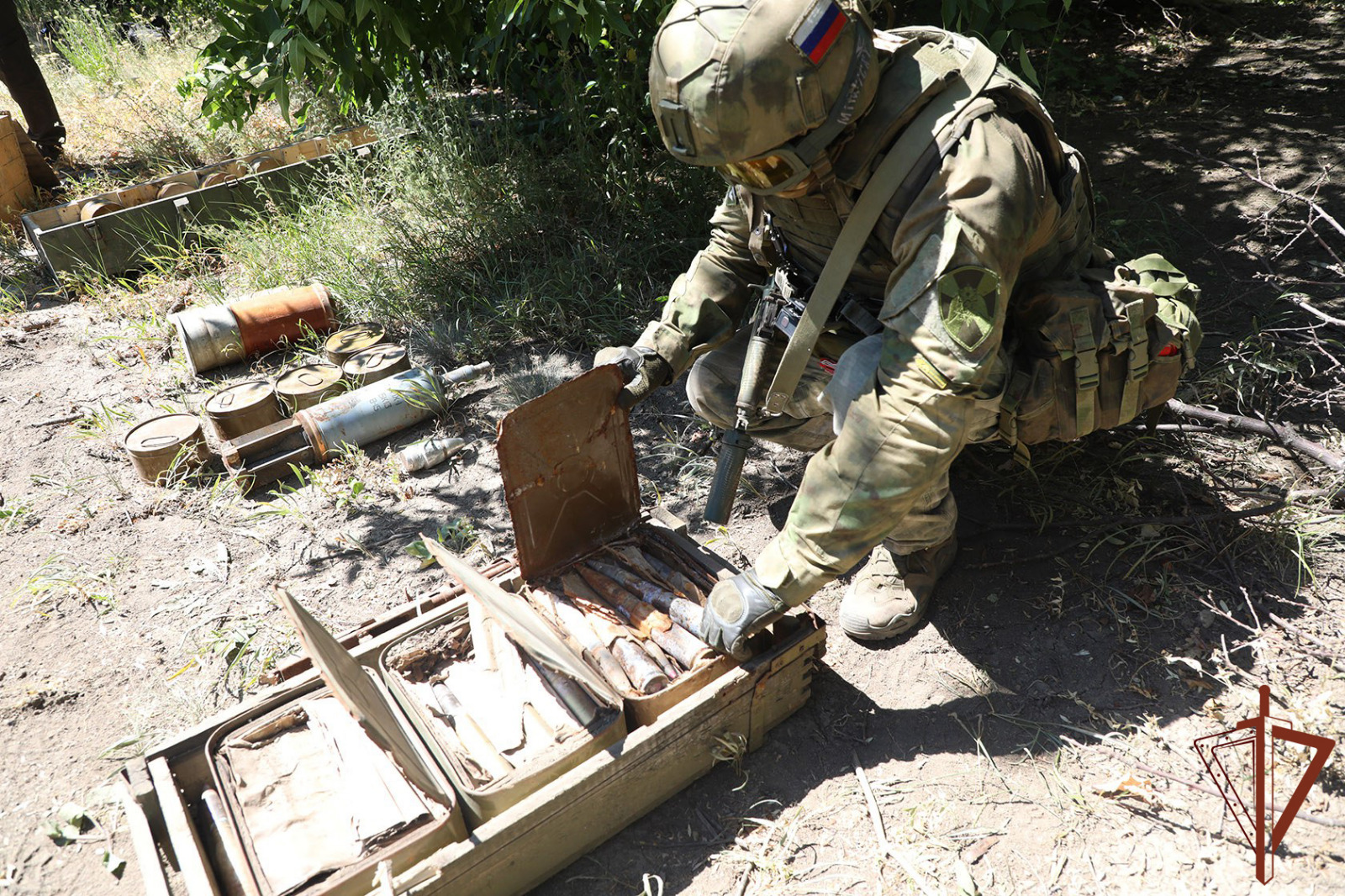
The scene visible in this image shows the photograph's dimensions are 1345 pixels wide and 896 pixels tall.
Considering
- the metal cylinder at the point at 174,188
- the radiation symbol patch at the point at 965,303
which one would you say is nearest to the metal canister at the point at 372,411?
the radiation symbol patch at the point at 965,303

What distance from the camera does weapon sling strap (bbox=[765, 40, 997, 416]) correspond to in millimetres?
2094

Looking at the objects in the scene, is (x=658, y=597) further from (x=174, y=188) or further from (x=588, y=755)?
(x=174, y=188)

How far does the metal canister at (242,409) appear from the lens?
3.78 meters

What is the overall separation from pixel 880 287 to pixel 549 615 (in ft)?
4.21

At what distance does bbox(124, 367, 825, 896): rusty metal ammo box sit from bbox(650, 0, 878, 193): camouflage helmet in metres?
0.72

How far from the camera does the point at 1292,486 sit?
2973mm

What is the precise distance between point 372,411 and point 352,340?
73cm

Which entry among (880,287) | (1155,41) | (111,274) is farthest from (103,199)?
(1155,41)

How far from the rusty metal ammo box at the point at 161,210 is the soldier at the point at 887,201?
434 centimetres

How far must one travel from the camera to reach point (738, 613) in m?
2.14

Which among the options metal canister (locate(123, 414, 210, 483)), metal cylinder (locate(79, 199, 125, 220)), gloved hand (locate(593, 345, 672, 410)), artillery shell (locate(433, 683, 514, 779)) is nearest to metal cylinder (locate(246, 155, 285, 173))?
metal cylinder (locate(79, 199, 125, 220))

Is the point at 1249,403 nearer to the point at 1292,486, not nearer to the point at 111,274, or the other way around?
the point at 1292,486

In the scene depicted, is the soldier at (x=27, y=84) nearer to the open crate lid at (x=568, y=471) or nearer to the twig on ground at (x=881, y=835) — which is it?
the open crate lid at (x=568, y=471)

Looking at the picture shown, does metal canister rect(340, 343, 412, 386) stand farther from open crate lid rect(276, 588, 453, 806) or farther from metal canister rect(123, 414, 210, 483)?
open crate lid rect(276, 588, 453, 806)
